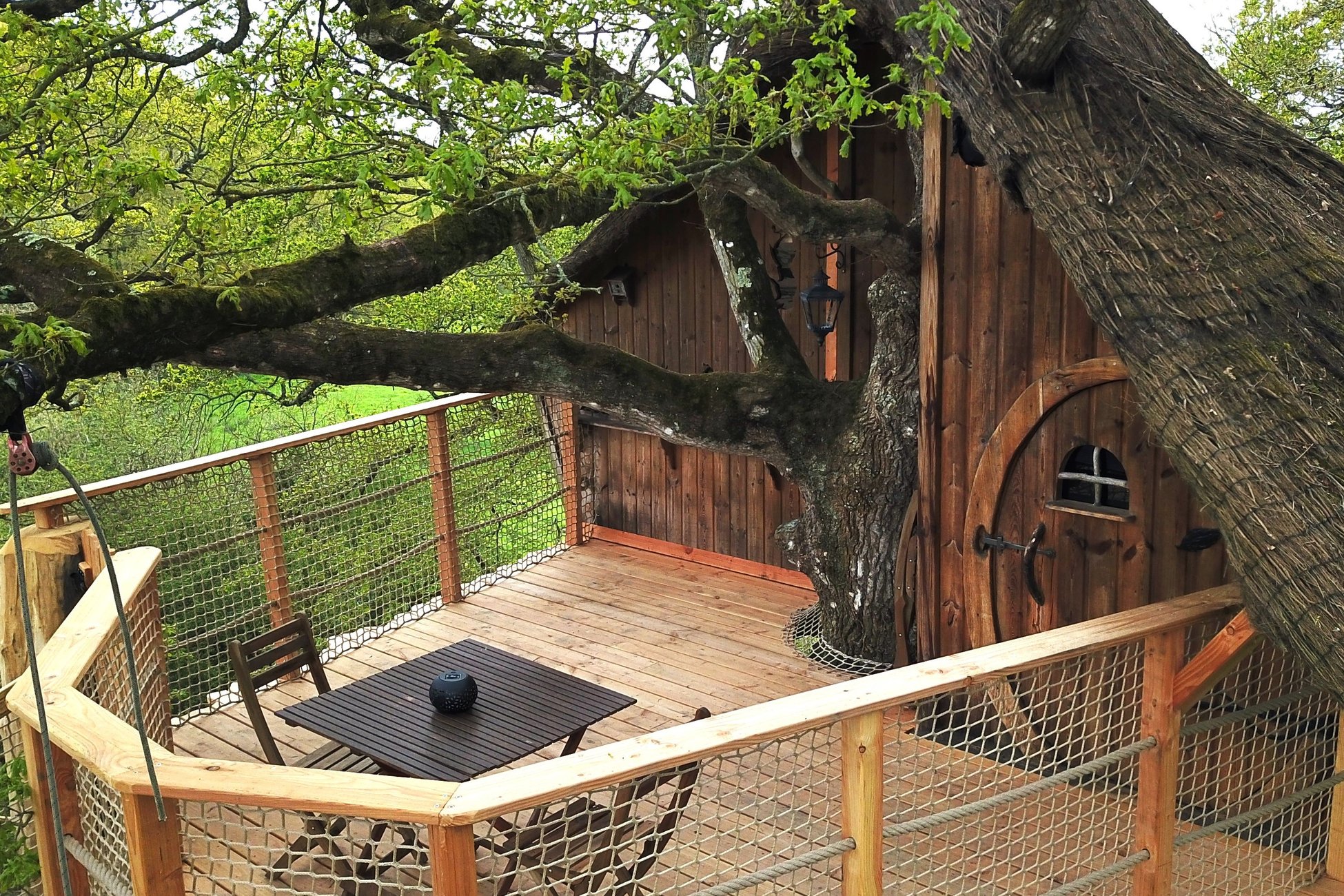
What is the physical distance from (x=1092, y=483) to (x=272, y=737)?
3.51 m

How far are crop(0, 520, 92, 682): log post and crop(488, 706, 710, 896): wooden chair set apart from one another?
6.92 ft

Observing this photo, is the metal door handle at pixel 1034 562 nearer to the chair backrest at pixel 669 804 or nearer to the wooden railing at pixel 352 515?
the chair backrest at pixel 669 804

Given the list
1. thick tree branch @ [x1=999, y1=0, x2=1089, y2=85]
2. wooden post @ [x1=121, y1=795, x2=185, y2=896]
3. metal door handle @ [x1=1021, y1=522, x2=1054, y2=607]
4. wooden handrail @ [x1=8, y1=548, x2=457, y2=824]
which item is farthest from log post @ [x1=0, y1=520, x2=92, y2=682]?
thick tree branch @ [x1=999, y1=0, x2=1089, y2=85]

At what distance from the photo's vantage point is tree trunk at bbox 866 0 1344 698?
2777 mm

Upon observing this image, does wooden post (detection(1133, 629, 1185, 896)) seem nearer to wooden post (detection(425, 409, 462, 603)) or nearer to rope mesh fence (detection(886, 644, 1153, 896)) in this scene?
rope mesh fence (detection(886, 644, 1153, 896))

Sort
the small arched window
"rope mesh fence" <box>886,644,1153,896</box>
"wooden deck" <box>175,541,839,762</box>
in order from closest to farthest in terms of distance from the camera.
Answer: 1. "rope mesh fence" <box>886,644,1153,896</box>
2. the small arched window
3. "wooden deck" <box>175,541,839,762</box>

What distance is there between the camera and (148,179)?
10.5 ft

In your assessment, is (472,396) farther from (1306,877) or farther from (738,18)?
(1306,877)

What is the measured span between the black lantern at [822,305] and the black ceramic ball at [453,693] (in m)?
3.00

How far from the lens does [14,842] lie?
3.73 metres

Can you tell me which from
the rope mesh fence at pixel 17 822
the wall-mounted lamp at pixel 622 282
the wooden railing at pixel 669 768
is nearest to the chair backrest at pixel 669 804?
the wooden railing at pixel 669 768

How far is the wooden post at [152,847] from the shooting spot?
2.49 meters

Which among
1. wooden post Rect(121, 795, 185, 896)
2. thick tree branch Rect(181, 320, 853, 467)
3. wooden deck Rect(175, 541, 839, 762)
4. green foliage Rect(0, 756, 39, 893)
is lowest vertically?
wooden deck Rect(175, 541, 839, 762)

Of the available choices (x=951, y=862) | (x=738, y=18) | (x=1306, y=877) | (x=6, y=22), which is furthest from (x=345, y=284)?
(x=1306, y=877)
